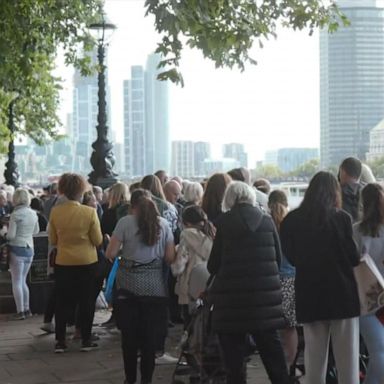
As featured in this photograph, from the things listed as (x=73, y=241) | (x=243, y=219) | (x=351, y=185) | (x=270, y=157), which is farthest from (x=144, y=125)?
(x=243, y=219)

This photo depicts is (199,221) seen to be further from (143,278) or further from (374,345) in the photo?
(374,345)

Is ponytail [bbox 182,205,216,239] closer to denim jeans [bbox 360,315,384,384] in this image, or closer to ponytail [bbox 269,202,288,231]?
ponytail [bbox 269,202,288,231]

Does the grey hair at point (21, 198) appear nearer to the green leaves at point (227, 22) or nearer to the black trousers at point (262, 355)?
the green leaves at point (227, 22)

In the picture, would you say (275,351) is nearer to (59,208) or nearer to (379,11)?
(59,208)

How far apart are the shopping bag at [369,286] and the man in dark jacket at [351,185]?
6.98 ft

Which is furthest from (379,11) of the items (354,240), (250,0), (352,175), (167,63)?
(354,240)

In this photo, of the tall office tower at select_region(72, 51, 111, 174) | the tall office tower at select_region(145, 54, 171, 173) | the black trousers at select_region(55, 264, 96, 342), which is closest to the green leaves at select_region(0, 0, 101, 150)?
the tall office tower at select_region(145, 54, 171, 173)

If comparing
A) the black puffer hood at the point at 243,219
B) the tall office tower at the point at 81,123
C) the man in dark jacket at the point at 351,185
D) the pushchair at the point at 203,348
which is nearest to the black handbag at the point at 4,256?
the pushchair at the point at 203,348

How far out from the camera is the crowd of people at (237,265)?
20.8ft

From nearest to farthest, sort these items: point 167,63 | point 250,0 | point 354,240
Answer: point 354,240, point 167,63, point 250,0

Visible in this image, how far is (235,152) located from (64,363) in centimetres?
982

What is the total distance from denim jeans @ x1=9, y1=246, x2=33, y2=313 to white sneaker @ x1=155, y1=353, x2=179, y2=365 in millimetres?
3842

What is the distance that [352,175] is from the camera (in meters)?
8.59

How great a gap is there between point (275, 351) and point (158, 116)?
61.0 feet
